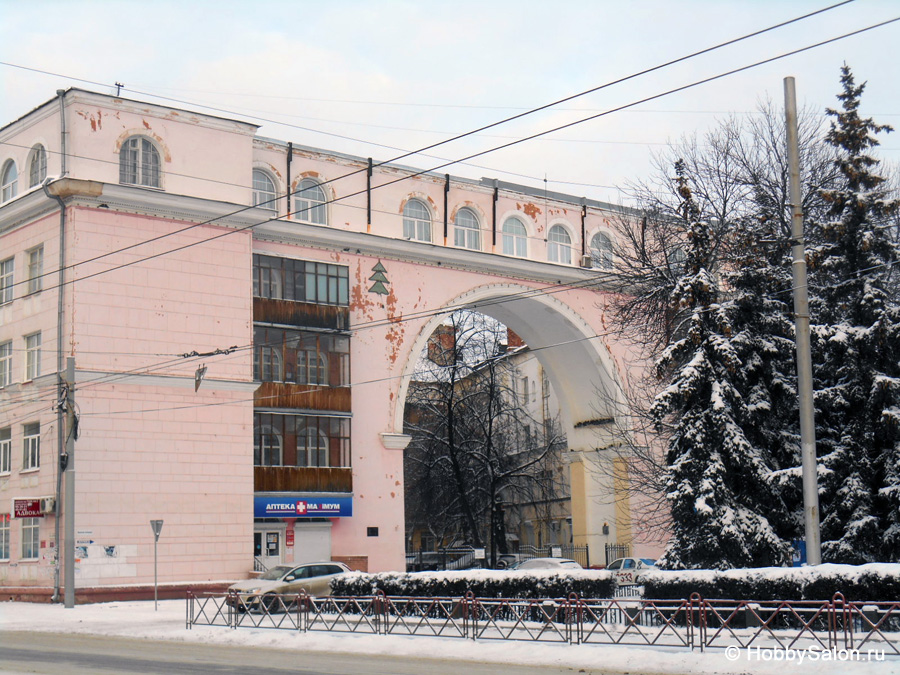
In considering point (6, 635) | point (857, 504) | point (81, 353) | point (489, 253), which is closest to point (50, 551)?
point (81, 353)

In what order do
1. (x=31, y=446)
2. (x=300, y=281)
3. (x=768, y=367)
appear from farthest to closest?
(x=300, y=281) < (x=31, y=446) < (x=768, y=367)

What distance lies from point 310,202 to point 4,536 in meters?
15.1

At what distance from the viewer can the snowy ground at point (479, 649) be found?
14.9 meters

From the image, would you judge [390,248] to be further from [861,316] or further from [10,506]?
[861,316]

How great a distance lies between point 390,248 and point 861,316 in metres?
20.0

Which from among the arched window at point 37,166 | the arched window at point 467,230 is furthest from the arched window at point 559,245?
the arched window at point 37,166

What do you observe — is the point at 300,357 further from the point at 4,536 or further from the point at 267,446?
the point at 4,536

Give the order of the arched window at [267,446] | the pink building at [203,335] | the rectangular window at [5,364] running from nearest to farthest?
the pink building at [203,335] → the rectangular window at [5,364] → the arched window at [267,446]

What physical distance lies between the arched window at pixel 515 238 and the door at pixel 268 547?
49.0 ft

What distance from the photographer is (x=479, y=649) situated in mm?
17953

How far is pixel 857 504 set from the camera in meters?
22.5

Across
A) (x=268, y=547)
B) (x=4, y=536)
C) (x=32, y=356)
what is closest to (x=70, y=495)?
(x=4, y=536)

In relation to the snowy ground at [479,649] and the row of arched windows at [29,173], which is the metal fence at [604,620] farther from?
the row of arched windows at [29,173]

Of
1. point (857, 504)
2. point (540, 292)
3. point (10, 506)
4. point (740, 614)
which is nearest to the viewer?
point (740, 614)
